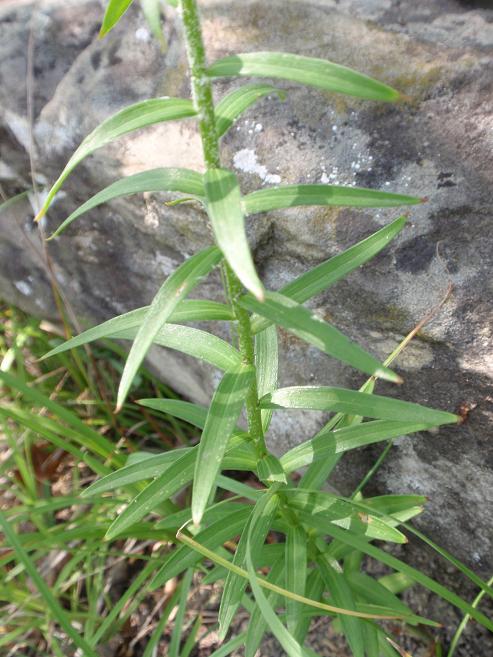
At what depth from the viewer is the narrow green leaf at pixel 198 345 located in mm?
967

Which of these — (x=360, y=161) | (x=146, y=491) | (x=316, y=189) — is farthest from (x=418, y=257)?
(x=146, y=491)

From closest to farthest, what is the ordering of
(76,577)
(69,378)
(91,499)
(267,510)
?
(267,510) < (91,499) < (76,577) < (69,378)

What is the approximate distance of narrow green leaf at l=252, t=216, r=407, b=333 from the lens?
899 millimetres

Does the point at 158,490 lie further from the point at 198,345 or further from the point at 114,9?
A: the point at 114,9

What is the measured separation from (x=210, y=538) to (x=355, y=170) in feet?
2.46

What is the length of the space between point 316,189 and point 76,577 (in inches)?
52.3

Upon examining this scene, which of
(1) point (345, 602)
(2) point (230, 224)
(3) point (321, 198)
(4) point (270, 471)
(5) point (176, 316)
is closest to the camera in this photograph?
(2) point (230, 224)

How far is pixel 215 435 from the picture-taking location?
2.78ft

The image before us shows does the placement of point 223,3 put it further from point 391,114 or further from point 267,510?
point 267,510

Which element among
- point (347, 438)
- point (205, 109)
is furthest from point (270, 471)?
point (205, 109)

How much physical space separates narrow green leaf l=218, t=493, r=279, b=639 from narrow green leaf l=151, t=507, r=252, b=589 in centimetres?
5

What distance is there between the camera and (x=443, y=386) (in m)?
1.21

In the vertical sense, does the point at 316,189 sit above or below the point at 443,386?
above

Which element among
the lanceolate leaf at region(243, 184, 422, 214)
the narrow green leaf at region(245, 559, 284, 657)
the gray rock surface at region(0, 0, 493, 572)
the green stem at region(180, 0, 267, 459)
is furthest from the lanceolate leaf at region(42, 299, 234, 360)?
the narrow green leaf at region(245, 559, 284, 657)
